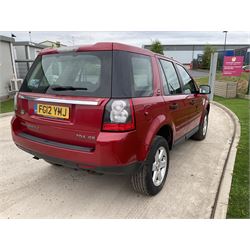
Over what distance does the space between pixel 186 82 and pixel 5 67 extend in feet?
30.2

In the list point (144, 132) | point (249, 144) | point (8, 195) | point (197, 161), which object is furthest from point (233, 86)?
point (8, 195)

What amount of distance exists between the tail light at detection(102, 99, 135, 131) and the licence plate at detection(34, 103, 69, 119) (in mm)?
454

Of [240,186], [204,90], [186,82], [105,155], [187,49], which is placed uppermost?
[187,49]

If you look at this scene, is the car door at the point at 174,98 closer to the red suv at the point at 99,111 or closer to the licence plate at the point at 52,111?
the red suv at the point at 99,111

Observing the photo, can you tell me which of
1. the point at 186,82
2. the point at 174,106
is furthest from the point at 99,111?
the point at 186,82

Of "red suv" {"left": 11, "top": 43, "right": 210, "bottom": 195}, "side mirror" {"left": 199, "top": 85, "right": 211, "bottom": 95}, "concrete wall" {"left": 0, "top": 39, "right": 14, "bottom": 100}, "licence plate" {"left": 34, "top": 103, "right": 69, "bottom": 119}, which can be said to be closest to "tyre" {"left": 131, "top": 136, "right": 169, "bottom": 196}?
"red suv" {"left": 11, "top": 43, "right": 210, "bottom": 195}

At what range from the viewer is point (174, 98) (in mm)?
3012

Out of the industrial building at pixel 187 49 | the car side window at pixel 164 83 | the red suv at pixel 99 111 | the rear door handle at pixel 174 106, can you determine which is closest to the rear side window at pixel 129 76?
the red suv at pixel 99 111

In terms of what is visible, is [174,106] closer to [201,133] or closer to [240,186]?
[240,186]

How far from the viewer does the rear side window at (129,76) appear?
→ 80.0 inches

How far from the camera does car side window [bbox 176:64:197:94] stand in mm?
3648

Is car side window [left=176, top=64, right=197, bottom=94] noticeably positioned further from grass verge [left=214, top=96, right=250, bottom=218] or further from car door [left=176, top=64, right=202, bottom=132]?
grass verge [left=214, top=96, right=250, bottom=218]

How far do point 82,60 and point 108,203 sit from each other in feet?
5.55

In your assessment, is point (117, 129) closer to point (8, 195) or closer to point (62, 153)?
point (62, 153)
